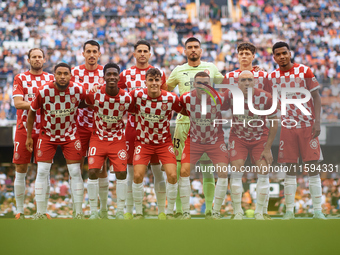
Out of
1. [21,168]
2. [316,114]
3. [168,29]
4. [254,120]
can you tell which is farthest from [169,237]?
[168,29]

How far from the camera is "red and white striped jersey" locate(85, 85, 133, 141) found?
5.16 m

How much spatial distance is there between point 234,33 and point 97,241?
42.6 ft

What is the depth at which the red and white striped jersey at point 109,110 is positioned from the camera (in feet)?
16.9

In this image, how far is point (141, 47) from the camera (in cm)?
568

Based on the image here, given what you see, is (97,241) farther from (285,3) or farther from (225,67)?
(285,3)

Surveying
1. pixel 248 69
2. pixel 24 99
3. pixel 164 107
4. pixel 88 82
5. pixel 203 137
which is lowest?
pixel 203 137

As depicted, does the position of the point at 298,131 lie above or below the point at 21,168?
above

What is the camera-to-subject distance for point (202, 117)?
524 centimetres

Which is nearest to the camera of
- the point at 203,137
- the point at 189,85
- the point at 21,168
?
the point at 203,137

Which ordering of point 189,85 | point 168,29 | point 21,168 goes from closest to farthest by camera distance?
point 189,85, point 21,168, point 168,29

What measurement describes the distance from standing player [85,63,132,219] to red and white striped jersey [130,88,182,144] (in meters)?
0.14

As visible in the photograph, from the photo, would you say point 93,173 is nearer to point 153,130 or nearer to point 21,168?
point 153,130

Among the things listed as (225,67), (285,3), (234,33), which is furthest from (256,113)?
(285,3)

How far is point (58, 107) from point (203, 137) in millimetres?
1746
